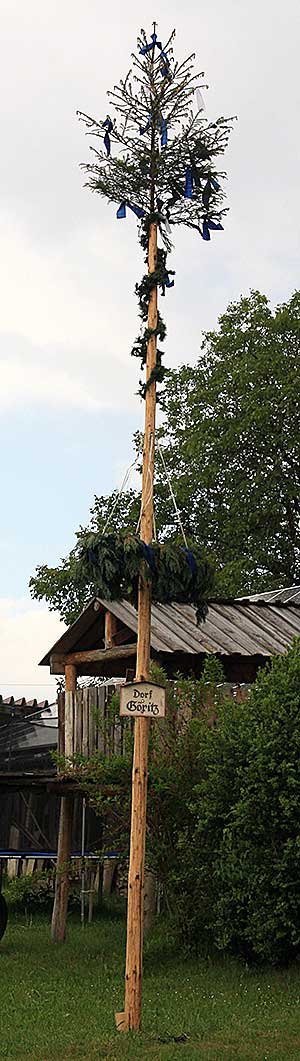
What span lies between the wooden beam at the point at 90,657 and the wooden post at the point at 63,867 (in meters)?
0.10

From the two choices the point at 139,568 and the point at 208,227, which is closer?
the point at 139,568

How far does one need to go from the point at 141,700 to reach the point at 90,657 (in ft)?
26.8

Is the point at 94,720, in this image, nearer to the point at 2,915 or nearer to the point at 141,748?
the point at 2,915

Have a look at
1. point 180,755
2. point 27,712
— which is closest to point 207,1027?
point 180,755

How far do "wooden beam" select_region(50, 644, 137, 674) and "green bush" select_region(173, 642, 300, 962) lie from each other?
83.2 inches

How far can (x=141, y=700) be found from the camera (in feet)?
36.4

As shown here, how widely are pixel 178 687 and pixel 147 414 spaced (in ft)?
18.2

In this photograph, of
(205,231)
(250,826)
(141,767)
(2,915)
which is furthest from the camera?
(2,915)

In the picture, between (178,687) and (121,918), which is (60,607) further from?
(178,687)

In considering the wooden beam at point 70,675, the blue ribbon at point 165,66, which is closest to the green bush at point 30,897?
the wooden beam at point 70,675

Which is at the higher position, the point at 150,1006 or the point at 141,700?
the point at 141,700

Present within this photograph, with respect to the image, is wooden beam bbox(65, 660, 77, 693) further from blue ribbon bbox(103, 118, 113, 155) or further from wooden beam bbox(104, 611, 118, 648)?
blue ribbon bbox(103, 118, 113, 155)

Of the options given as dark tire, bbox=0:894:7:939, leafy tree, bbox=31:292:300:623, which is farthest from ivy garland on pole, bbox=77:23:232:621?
leafy tree, bbox=31:292:300:623

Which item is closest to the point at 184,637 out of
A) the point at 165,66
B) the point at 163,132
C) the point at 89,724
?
the point at 89,724
